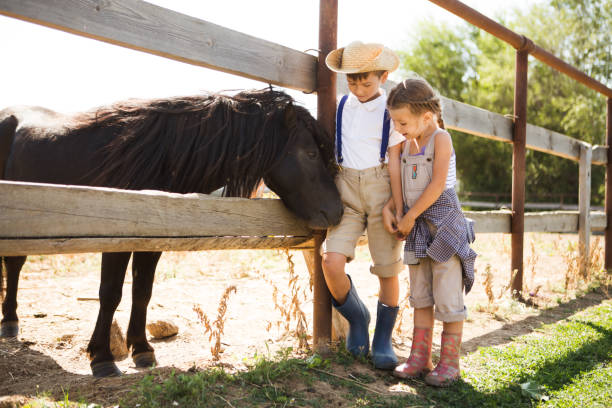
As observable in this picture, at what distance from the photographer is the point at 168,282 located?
213 inches

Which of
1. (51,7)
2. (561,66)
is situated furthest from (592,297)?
(51,7)

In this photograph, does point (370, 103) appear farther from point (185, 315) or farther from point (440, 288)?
point (185, 315)

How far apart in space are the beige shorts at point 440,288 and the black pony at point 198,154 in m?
0.57

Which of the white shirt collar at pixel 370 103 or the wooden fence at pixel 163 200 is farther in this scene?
the white shirt collar at pixel 370 103

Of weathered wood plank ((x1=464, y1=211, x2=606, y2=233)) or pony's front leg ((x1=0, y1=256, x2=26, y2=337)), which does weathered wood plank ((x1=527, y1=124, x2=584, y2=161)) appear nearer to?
weathered wood plank ((x1=464, y1=211, x2=606, y2=233))

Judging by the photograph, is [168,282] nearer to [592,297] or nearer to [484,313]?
[484,313]

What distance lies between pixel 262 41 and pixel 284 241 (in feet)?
3.67

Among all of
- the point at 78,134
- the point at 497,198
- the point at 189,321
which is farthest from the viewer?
the point at 497,198

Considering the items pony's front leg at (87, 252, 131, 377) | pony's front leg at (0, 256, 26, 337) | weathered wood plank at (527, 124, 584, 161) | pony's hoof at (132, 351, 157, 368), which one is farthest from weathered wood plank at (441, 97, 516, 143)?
pony's front leg at (0, 256, 26, 337)

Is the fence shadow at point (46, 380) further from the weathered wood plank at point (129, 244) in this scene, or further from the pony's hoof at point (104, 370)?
the weathered wood plank at point (129, 244)

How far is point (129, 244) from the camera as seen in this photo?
75.2 inches

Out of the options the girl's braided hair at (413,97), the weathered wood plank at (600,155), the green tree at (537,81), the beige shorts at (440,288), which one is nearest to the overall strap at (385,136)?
the girl's braided hair at (413,97)

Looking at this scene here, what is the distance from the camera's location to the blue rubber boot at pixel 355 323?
2.54 meters

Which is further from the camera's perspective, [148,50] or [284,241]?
[284,241]
